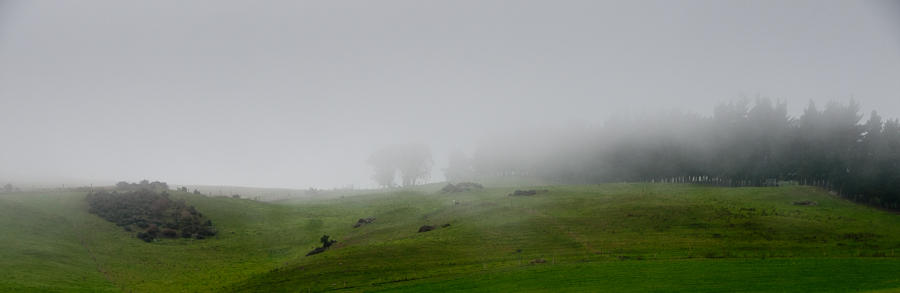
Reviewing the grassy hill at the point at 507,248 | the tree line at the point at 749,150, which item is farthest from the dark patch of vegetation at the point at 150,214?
the tree line at the point at 749,150

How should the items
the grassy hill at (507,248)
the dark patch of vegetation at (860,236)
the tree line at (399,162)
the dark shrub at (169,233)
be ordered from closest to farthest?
the grassy hill at (507,248) < the dark patch of vegetation at (860,236) < the dark shrub at (169,233) < the tree line at (399,162)

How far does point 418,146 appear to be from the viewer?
19712cm

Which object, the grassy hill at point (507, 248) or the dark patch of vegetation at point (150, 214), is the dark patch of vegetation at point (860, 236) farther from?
the dark patch of vegetation at point (150, 214)

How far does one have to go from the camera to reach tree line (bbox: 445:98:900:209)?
266 feet

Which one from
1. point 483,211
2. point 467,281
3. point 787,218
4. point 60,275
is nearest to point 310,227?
point 483,211

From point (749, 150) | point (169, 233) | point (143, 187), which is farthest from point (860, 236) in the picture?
point (143, 187)

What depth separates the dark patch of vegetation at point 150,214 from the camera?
79.4 m

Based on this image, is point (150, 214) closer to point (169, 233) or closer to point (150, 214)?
point (150, 214)

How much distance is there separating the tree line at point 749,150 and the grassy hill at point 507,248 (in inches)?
530

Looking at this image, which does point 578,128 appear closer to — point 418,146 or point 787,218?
point 418,146

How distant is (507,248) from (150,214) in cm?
6846

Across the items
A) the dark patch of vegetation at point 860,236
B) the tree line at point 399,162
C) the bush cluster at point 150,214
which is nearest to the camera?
the dark patch of vegetation at point 860,236

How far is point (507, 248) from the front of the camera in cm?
5566

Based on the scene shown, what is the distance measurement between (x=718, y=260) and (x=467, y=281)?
77.8 feet
